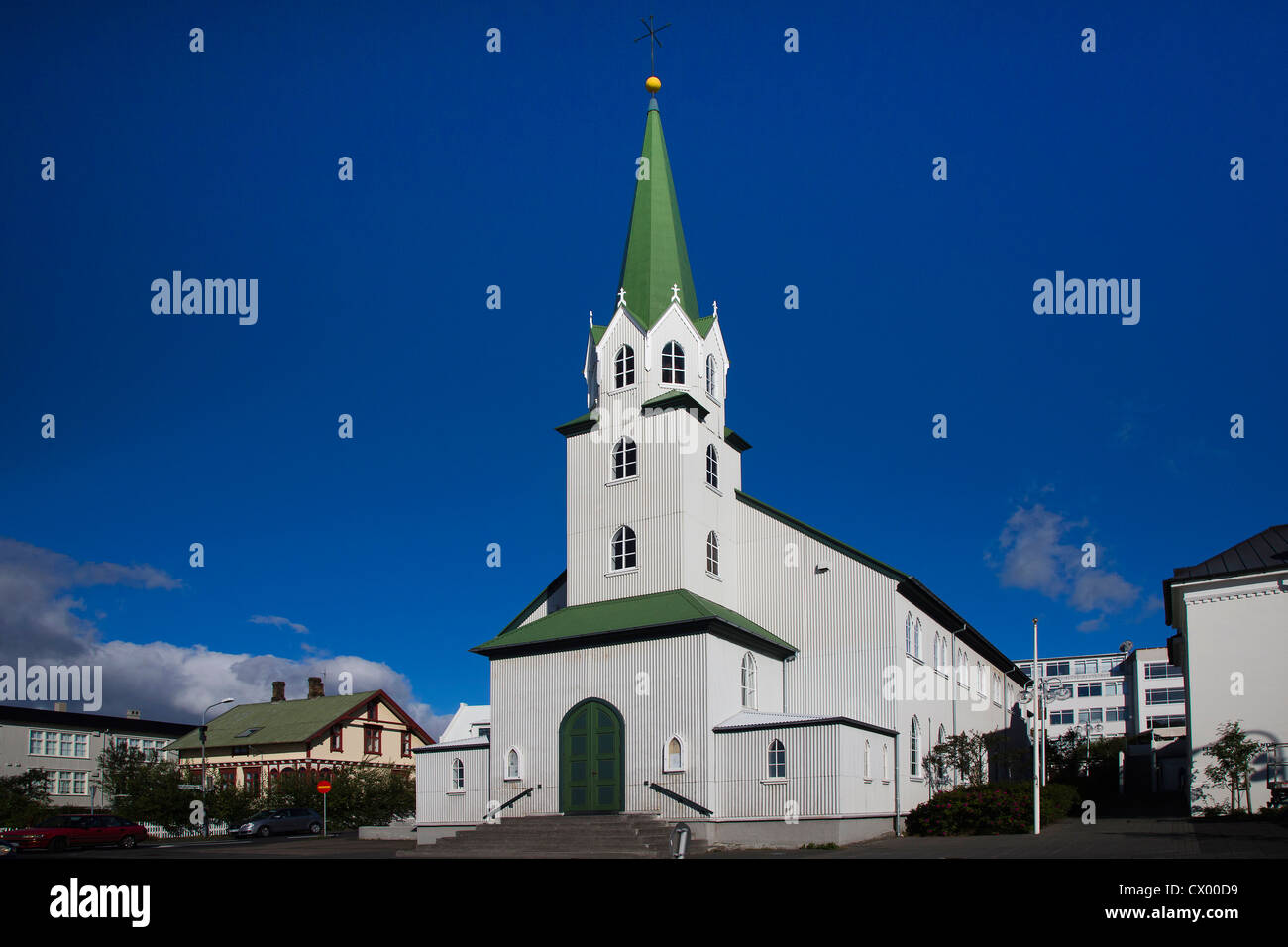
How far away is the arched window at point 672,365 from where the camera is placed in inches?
1442

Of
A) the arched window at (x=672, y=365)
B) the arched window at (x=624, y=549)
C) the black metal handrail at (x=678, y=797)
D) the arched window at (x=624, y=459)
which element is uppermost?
the arched window at (x=672, y=365)

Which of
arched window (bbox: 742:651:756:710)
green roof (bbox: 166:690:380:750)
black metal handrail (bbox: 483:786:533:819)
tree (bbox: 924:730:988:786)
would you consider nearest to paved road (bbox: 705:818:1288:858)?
tree (bbox: 924:730:988:786)

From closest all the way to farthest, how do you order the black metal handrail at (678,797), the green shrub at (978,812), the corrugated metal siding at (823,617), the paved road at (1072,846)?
the paved road at (1072,846) < the black metal handrail at (678,797) < the green shrub at (978,812) < the corrugated metal siding at (823,617)

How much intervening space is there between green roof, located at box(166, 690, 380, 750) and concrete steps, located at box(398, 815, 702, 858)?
3704 cm

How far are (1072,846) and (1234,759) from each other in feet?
34.5

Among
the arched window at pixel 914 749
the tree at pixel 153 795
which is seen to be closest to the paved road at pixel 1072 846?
the arched window at pixel 914 749

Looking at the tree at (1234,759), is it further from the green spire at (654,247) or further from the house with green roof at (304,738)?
the house with green roof at (304,738)

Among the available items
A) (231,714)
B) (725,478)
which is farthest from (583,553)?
(231,714)

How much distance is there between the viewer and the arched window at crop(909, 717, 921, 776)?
113 ft

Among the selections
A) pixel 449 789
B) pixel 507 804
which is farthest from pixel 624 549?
pixel 449 789

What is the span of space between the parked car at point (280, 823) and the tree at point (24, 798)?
10372 millimetres

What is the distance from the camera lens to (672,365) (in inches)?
1446
